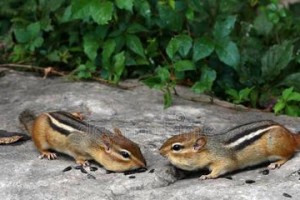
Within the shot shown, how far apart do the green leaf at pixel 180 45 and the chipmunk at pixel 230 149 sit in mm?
1826

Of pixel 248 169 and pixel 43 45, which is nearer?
pixel 248 169

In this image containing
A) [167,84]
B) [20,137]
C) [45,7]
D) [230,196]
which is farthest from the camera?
[45,7]

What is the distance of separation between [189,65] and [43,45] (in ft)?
6.33

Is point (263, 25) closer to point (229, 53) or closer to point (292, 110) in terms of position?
point (229, 53)

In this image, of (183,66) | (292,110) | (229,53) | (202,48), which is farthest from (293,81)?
(183,66)

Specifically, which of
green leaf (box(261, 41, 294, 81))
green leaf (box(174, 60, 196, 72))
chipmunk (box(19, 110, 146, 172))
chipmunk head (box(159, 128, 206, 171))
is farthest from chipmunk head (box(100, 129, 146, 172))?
green leaf (box(261, 41, 294, 81))

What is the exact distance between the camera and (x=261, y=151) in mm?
5875

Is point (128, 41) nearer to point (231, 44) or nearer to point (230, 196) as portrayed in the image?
point (231, 44)

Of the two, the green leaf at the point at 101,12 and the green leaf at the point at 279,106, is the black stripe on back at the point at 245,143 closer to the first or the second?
the green leaf at the point at 279,106

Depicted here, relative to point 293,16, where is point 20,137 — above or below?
below

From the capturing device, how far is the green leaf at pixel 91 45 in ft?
26.3

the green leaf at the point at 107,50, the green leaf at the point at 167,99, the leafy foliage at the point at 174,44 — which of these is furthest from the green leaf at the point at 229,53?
the green leaf at the point at 107,50

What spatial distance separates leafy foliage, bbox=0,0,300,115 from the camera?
7.64 metres

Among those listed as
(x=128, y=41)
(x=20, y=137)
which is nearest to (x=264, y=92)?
(x=128, y=41)
